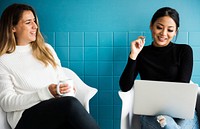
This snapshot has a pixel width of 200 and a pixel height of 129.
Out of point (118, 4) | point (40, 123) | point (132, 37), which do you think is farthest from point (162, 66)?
point (40, 123)

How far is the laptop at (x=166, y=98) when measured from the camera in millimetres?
1469

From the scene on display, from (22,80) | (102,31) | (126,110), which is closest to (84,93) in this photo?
(126,110)

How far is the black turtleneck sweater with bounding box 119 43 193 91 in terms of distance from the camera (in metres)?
1.84

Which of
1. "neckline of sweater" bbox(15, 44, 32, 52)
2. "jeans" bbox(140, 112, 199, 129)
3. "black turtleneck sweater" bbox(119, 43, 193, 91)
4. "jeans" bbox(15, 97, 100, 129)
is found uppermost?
"neckline of sweater" bbox(15, 44, 32, 52)

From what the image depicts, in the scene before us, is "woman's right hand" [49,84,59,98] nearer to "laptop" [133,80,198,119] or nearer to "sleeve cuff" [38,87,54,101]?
"sleeve cuff" [38,87,54,101]

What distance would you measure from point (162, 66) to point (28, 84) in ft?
2.94

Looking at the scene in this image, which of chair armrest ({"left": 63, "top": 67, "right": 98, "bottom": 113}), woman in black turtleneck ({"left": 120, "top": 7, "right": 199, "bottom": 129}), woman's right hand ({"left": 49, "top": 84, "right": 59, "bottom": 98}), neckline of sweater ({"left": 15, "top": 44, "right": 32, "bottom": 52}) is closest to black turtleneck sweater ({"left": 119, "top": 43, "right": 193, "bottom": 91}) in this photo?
woman in black turtleneck ({"left": 120, "top": 7, "right": 199, "bottom": 129})

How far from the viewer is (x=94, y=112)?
2.43 m

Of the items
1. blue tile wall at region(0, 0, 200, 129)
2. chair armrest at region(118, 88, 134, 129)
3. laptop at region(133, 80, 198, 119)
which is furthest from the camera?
Answer: blue tile wall at region(0, 0, 200, 129)

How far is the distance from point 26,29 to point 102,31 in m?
0.71

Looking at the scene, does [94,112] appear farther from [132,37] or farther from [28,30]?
[28,30]

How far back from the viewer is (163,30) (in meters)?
1.86

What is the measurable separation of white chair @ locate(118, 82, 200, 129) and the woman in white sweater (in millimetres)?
321

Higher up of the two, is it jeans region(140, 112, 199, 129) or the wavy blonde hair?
the wavy blonde hair
